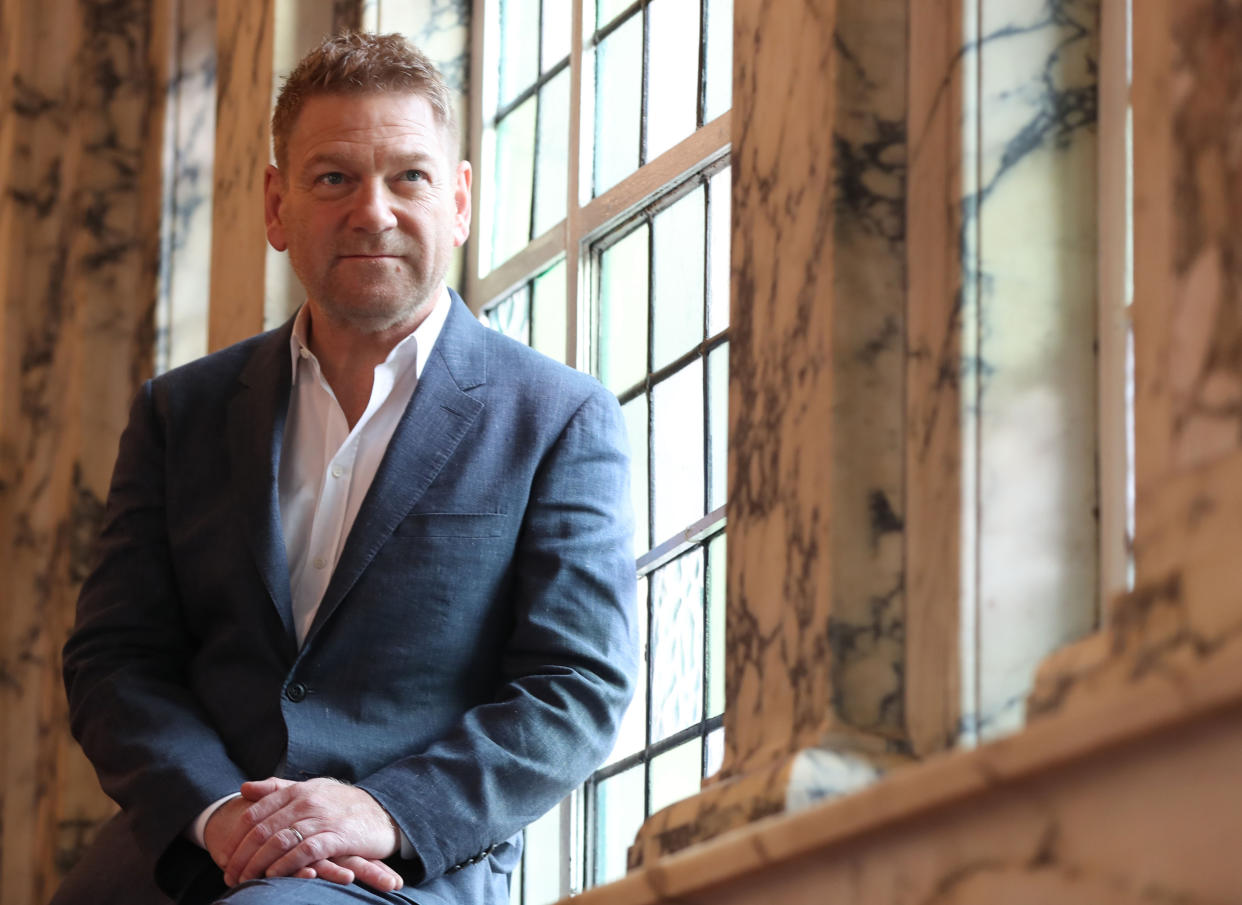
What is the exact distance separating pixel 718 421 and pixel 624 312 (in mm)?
495

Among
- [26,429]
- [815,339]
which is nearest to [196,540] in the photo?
[815,339]

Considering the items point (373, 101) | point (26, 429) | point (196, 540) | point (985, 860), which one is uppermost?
point (26, 429)

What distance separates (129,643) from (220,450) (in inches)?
12.9

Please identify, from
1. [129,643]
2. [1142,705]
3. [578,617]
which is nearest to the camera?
[1142,705]

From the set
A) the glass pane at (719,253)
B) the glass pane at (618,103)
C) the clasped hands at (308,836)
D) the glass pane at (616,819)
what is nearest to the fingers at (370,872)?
the clasped hands at (308,836)

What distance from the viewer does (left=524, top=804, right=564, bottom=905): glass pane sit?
369cm

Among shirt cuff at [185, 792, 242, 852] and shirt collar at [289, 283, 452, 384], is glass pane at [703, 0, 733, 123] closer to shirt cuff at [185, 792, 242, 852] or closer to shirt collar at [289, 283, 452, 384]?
shirt collar at [289, 283, 452, 384]

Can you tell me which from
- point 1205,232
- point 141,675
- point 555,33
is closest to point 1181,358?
point 1205,232

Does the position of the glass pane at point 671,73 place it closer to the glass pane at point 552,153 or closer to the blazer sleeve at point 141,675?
the glass pane at point 552,153

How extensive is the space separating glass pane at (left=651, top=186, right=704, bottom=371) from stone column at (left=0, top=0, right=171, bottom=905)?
6.14 feet

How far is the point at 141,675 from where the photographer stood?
284cm

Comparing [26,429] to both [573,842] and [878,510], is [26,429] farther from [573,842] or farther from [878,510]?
[878,510]

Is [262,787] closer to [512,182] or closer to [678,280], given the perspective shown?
[678,280]

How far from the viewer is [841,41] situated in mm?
2486
